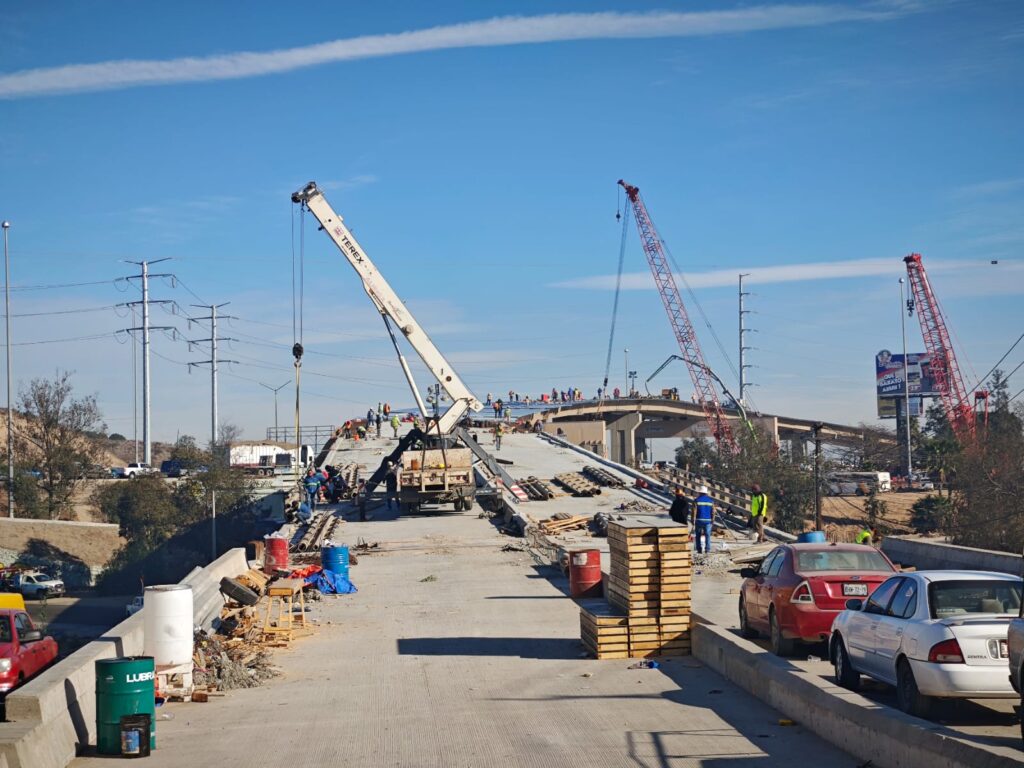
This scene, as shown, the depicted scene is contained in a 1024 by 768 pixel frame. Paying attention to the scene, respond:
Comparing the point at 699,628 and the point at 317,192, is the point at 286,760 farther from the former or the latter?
the point at 317,192

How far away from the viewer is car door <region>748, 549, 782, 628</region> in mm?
15750

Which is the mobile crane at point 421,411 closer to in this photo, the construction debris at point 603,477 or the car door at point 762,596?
the construction debris at point 603,477

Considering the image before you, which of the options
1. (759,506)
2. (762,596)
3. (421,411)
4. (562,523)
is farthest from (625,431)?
(762,596)

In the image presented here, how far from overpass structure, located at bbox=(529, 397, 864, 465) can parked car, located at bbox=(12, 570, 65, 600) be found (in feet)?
198

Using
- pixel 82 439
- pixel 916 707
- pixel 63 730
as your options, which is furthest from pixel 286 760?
pixel 82 439

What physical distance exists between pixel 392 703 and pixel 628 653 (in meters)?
3.67

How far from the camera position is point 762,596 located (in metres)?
15.9

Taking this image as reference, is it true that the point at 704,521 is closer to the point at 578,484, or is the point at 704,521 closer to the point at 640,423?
the point at 578,484

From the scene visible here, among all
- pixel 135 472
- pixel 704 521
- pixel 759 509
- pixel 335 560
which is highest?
pixel 135 472

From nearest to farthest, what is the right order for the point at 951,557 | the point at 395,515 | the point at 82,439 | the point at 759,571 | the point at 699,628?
the point at 699,628 → the point at 759,571 → the point at 951,557 → the point at 395,515 → the point at 82,439

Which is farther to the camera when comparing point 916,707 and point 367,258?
point 367,258

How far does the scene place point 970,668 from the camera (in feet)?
33.3

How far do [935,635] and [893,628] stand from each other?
2.71ft

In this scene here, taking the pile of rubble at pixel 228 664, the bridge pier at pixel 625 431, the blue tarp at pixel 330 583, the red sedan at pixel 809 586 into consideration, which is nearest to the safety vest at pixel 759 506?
the blue tarp at pixel 330 583
